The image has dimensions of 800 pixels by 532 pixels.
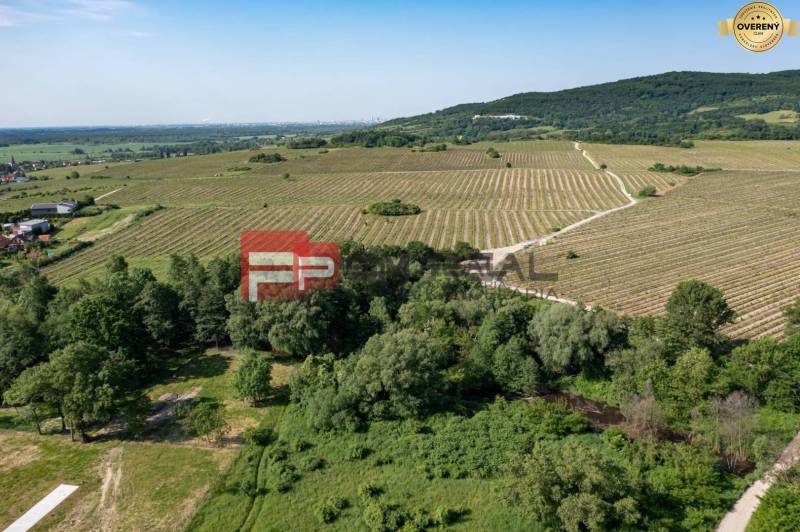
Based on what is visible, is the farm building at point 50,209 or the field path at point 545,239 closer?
the field path at point 545,239

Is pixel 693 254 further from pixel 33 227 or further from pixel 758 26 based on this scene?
pixel 33 227

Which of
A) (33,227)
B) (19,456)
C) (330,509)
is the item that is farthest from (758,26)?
(33,227)

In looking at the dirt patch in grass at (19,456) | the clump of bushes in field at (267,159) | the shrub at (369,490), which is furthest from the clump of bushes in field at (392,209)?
the clump of bushes in field at (267,159)

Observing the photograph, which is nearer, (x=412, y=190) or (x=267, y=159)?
(x=412, y=190)

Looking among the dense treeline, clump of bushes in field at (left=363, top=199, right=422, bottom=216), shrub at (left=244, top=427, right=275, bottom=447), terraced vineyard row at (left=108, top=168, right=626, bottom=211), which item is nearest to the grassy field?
shrub at (left=244, top=427, right=275, bottom=447)

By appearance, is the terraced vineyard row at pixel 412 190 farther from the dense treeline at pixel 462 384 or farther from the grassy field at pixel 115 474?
the grassy field at pixel 115 474

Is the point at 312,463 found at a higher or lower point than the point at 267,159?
lower

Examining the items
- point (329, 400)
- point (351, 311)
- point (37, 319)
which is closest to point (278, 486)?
point (329, 400)
